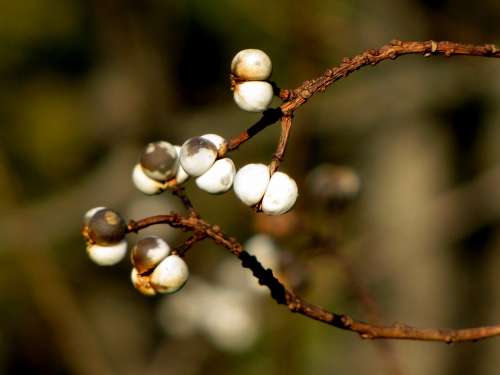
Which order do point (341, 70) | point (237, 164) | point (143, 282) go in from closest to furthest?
point (341, 70), point (143, 282), point (237, 164)

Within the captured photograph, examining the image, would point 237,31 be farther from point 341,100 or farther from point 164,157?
point 164,157

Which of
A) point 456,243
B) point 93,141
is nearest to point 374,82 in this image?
point 456,243

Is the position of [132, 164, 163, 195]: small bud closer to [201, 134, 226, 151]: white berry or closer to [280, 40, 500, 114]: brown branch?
[201, 134, 226, 151]: white berry

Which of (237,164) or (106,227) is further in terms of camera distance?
(237,164)

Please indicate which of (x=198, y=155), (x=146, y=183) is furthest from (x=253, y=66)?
(x=146, y=183)

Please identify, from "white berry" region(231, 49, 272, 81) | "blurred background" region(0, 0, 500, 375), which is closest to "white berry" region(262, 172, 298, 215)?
"white berry" region(231, 49, 272, 81)

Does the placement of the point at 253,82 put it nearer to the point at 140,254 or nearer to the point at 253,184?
the point at 253,184

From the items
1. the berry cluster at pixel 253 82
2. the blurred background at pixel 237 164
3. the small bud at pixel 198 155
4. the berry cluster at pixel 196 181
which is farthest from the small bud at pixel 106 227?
the blurred background at pixel 237 164

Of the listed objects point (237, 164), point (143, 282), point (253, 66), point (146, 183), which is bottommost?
point (143, 282)
